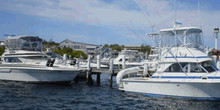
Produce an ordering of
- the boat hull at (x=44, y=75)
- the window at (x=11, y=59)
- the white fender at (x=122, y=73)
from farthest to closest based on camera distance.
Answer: the window at (x=11, y=59), the boat hull at (x=44, y=75), the white fender at (x=122, y=73)

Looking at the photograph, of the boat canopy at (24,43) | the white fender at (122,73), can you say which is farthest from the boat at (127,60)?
the boat canopy at (24,43)

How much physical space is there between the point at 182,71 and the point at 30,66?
1749cm

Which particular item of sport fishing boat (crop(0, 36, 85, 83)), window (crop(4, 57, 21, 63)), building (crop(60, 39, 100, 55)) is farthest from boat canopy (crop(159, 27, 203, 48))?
building (crop(60, 39, 100, 55))

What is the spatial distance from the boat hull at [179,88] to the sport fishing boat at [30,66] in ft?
32.9

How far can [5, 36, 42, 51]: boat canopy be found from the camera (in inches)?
1416

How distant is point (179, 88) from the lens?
818 inches

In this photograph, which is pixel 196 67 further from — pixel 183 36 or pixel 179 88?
pixel 183 36

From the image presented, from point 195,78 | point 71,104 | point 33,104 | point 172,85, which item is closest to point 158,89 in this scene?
point 172,85

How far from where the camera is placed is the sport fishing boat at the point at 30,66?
30.2m

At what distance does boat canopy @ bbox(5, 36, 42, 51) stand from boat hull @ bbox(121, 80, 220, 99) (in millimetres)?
18293

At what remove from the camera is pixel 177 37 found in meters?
22.7

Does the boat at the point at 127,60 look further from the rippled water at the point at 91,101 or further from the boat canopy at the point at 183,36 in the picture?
the rippled water at the point at 91,101

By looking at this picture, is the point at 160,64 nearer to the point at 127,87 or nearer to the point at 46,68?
the point at 127,87

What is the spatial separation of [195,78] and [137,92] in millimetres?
5280
